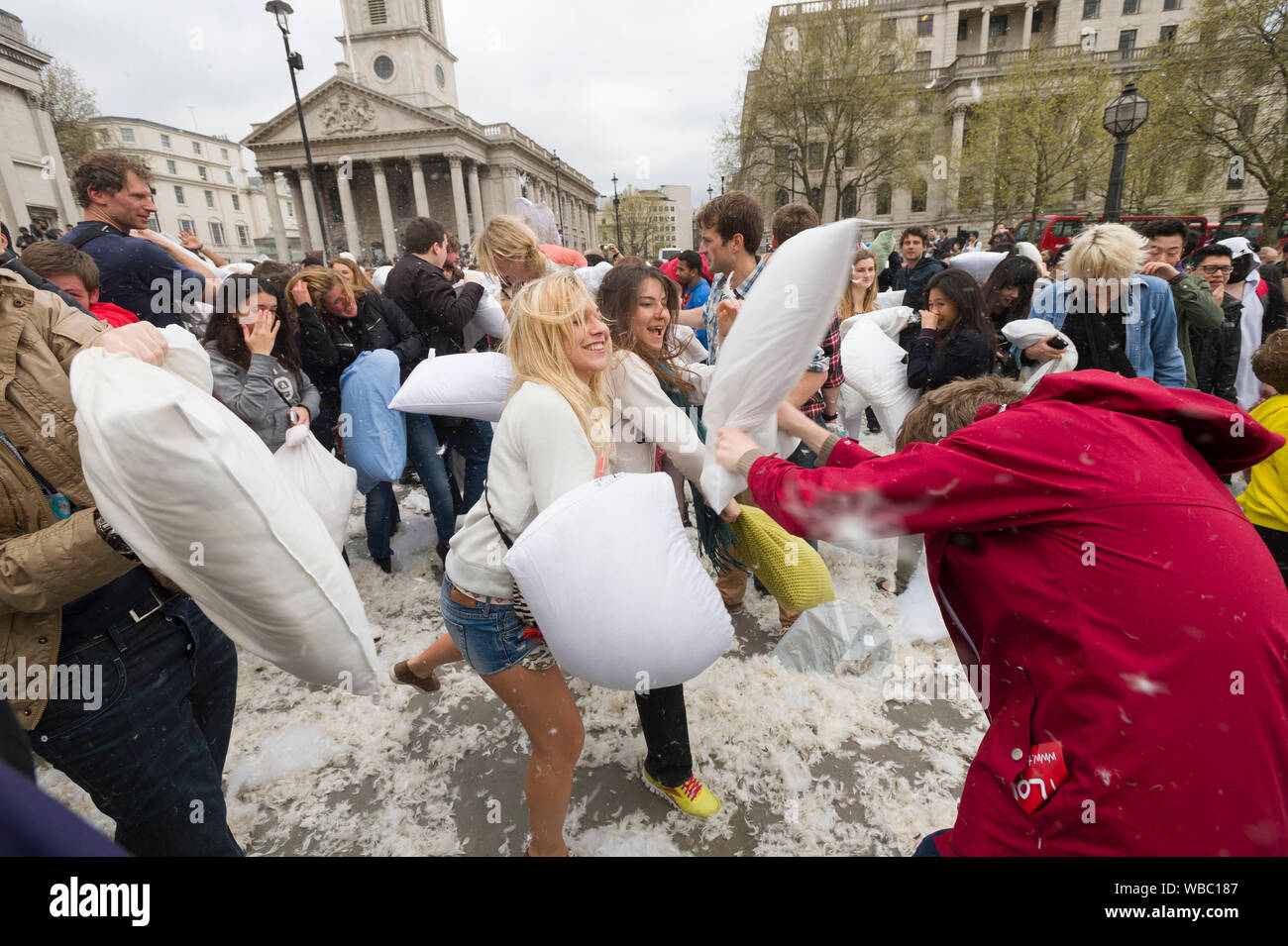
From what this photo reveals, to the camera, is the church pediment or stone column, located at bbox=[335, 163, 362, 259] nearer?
stone column, located at bbox=[335, 163, 362, 259]

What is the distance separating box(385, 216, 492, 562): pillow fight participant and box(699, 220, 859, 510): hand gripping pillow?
288cm

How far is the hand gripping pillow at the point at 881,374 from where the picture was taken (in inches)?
133

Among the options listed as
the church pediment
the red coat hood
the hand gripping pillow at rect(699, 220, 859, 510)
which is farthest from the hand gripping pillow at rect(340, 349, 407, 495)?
the church pediment

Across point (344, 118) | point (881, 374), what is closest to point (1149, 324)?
point (881, 374)

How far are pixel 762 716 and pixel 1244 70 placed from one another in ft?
87.9

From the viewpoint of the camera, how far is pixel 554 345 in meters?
1.73

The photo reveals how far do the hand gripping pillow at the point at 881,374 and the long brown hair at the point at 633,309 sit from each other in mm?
1269

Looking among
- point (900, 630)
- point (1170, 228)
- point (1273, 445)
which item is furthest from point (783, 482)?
point (1170, 228)

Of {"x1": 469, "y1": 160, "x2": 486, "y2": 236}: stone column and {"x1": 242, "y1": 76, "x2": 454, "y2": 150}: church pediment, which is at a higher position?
{"x1": 242, "y1": 76, "x2": 454, "y2": 150}: church pediment

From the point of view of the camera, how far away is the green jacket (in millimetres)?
3830

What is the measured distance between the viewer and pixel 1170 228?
168 inches

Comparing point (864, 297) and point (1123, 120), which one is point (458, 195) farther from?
point (864, 297)

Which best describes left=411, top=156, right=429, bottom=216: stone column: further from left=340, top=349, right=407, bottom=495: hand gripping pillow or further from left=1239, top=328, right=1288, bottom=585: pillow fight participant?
left=1239, top=328, right=1288, bottom=585: pillow fight participant

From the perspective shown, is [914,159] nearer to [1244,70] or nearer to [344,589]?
[1244,70]
